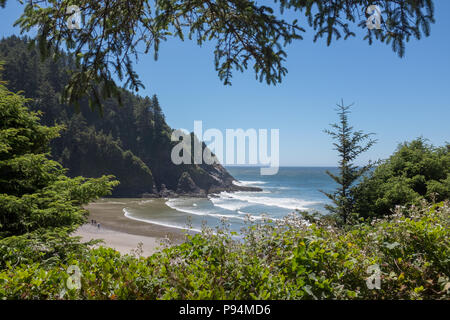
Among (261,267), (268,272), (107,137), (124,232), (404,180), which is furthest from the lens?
(107,137)

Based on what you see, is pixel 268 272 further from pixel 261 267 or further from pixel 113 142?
pixel 113 142

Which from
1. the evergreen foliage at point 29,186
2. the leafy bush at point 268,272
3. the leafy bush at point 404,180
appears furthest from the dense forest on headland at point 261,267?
the leafy bush at point 404,180

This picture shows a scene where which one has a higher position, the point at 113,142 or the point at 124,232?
the point at 113,142

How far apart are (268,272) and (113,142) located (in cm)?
7287

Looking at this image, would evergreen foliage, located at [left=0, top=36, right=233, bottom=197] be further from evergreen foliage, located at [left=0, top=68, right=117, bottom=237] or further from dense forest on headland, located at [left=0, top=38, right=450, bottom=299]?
dense forest on headland, located at [left=0, top=38, right=450, bottom=299]

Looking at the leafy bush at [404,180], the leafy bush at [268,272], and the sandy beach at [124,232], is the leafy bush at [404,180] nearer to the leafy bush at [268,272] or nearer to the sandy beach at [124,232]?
the leafy bush at [268,272]

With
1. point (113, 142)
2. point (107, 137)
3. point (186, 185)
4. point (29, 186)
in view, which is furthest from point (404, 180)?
point (107, 137)

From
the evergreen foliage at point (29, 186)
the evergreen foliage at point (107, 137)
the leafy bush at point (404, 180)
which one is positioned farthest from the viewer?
the evergreen foliage at point (107, 137)

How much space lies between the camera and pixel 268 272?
2016mm

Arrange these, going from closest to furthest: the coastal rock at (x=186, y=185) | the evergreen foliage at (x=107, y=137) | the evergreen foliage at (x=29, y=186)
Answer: the evergreen foliage at (x=29, y=186) < the evergreen foliage at (x=107, y=137) < the coastal rock at (x=186, y=185)

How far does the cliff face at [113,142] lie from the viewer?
63.2 m

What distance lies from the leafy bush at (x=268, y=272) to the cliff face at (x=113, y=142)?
2405 inches
